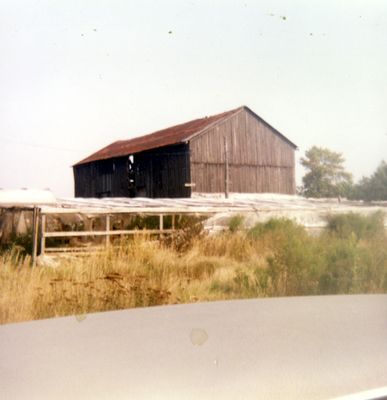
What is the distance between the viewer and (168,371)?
27.5 inches

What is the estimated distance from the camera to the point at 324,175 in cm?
460

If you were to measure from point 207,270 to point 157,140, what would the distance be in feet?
A: 5.00

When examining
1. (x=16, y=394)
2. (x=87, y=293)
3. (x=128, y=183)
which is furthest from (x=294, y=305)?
(x=128, y=183)

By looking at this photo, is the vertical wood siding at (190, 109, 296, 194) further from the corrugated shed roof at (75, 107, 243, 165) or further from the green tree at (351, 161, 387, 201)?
the green tree at (351, 161, 387, 201)

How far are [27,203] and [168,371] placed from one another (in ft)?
12.6

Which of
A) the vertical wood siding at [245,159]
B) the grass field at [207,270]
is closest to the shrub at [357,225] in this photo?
the grass field at [207,270]

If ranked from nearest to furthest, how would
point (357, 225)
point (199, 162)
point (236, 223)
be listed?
point (357, 225) < point (236, 223) < point (199, 162)

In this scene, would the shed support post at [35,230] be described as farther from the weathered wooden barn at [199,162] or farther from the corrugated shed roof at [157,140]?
the corrugated shed roof at [157,140]

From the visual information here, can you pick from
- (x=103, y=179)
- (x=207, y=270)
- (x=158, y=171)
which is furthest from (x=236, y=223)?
(x=103, y=179)

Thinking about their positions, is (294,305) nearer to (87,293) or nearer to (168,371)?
(168,371)

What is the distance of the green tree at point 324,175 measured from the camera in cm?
438

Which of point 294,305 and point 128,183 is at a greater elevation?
point 128,183

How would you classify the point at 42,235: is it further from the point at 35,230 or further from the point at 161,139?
the point at 161,139

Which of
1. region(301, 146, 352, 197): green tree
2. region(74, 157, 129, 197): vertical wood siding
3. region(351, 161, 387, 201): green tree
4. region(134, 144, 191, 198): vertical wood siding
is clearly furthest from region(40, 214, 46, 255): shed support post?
region(351, 161, 387, 201): green tree
